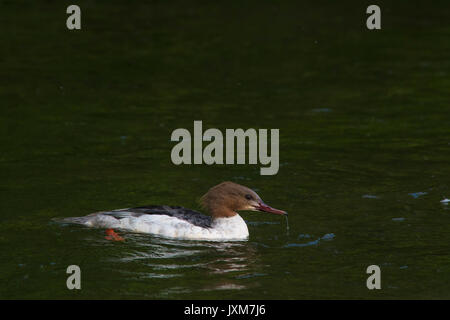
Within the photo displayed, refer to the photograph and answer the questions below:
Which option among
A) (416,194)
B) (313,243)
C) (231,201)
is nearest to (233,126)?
(416,194)

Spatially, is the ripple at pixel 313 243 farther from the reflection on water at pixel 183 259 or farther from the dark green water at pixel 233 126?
the reflection on water at pixel 183 259

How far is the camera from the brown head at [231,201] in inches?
607

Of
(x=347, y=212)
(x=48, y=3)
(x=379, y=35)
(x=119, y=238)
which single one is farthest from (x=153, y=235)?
(x=48, y=3)

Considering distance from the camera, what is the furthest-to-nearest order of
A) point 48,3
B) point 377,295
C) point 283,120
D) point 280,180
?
point 48,3 → point 283,120 → point 280,180 → point 377,295

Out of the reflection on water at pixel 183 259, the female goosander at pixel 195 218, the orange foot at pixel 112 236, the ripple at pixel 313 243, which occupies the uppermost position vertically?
the female goosander at pixel 195 218

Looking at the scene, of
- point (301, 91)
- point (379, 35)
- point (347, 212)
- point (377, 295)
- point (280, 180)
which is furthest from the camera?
point (379, 35)

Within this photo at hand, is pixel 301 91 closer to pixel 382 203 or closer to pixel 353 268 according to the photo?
pixel 382 203

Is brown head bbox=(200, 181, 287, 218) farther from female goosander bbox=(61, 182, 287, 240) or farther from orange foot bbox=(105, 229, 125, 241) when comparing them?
orange foot bbox=(105, 229, 125, 241)

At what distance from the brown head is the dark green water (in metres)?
0.53

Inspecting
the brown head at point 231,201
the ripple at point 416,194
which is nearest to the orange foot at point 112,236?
the brown head at point 231,201

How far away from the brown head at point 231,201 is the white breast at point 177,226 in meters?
0.13

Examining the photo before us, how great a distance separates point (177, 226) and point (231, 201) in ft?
3.11

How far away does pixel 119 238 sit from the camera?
49.8 feet

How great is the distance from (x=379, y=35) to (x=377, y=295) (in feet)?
64.4
